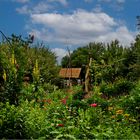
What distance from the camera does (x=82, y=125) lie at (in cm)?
709

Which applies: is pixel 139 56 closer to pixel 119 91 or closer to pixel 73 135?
pixel 119 91

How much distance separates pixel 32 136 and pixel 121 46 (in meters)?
43.2

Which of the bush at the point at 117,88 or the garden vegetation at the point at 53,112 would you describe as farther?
the bush at the point at 117,88

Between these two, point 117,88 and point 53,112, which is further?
point 117,88

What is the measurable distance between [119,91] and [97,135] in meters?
15.2

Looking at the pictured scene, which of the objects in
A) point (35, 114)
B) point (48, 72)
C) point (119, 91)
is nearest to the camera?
point (35, 114)

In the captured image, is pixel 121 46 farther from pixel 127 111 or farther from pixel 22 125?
pixel 22 125

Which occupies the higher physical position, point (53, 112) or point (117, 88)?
point (117, 88)

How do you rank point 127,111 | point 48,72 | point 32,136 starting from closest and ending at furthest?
point 32,136
point 127,111
point 48,72

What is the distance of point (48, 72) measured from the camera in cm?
3434

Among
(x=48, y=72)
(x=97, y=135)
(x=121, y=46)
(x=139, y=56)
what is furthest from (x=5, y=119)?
(x=121, y=46)

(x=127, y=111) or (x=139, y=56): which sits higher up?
(x=139, y=56)

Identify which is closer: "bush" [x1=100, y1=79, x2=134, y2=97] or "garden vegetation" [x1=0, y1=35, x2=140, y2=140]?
"garden vegetation" [x1=0, y1=35, x2=140, y2=140]

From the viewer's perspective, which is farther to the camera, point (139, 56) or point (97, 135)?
point (139, 56)
